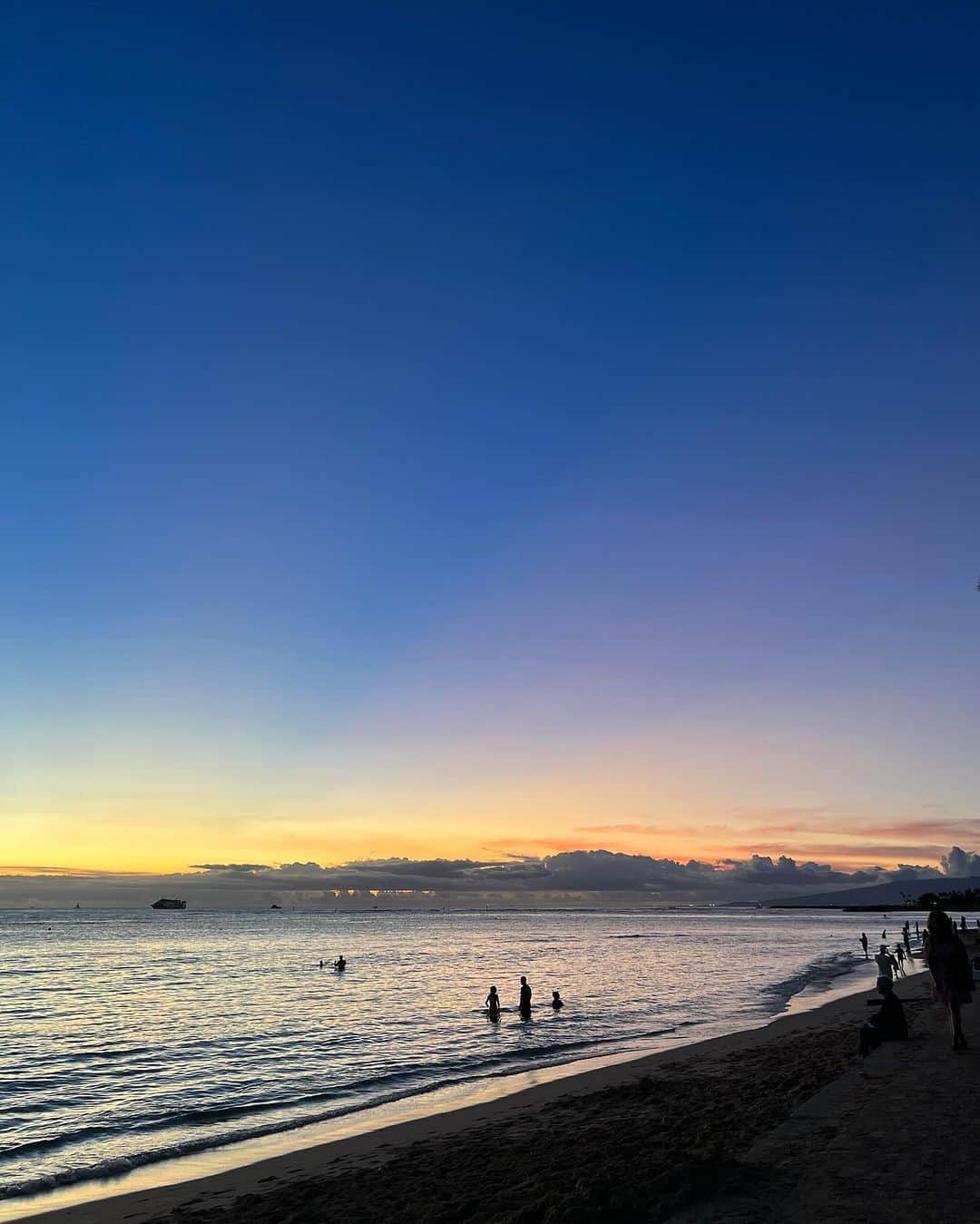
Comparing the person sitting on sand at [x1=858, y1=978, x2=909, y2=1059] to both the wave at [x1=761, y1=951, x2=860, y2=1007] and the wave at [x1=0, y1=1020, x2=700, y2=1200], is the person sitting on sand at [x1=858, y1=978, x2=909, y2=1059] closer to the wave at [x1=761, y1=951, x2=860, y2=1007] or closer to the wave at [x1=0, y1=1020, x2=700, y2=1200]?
the wave at [x1=0, y1=1020, x2=700, y2=1200]

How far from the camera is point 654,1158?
36.3 feet

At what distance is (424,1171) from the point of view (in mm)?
12711

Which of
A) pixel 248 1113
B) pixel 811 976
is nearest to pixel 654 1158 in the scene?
pixel 248 1113

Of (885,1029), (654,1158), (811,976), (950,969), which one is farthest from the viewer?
(811,976)

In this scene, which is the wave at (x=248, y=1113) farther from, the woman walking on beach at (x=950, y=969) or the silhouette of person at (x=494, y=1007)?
the woman walking on beach at (x=950, y=969)

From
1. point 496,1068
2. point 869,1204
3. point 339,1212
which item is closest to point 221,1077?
point 496,1068

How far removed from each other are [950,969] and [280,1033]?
1009 inches

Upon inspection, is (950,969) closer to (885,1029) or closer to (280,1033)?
(885,1029)

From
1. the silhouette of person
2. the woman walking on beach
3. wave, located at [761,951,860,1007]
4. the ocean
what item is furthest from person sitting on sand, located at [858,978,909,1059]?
wave, located at [761,951,860,1007]

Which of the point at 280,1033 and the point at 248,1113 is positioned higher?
the point at 248,1113

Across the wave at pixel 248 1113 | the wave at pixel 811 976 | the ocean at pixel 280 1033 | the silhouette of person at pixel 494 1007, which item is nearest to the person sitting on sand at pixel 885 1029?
the wave at pixel 248 1113

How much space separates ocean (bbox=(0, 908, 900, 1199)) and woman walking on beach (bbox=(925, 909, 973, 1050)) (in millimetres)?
12807

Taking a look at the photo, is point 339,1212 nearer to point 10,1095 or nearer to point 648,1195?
point 648,1195

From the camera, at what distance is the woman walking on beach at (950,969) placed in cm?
1587
